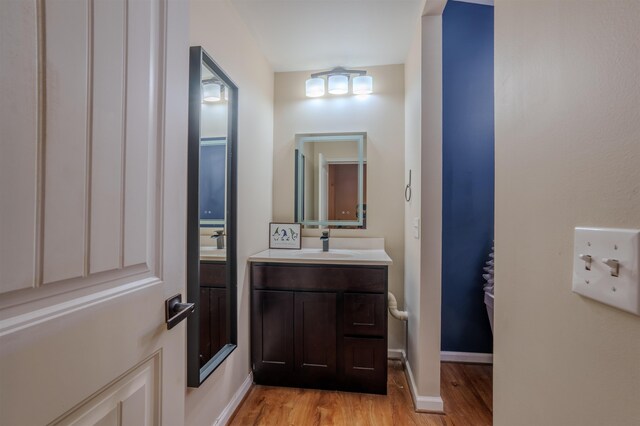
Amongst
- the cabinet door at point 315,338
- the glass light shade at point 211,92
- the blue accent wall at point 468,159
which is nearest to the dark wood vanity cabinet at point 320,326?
the cabinet door at point 315,338

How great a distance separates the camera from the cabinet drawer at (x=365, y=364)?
188 cm

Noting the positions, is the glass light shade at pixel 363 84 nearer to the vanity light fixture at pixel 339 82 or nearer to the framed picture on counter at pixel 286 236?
the vanity light fixture at pixel 339 82

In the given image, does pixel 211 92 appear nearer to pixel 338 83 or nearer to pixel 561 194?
pixel 338 83

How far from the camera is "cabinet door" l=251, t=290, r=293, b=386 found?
195 cm

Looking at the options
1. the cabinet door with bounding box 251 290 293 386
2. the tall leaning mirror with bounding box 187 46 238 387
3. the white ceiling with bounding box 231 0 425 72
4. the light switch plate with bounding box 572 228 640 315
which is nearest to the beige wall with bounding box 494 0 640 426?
the light switch plate with bounding box 572 228 640 315

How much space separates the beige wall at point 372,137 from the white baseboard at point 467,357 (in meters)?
0.36

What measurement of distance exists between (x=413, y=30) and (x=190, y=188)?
1.88 metres

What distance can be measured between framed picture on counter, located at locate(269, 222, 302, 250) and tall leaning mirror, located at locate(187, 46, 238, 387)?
758mm

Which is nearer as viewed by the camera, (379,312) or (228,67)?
(228,67)

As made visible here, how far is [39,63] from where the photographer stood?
428 mm

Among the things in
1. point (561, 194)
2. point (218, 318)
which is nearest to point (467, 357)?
A: point (218, 318)

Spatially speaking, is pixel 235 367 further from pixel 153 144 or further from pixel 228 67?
pixel 228 67

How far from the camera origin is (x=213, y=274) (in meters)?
1.56

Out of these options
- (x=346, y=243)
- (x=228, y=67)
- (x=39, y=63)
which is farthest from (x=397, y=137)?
(x=39, y=63)
